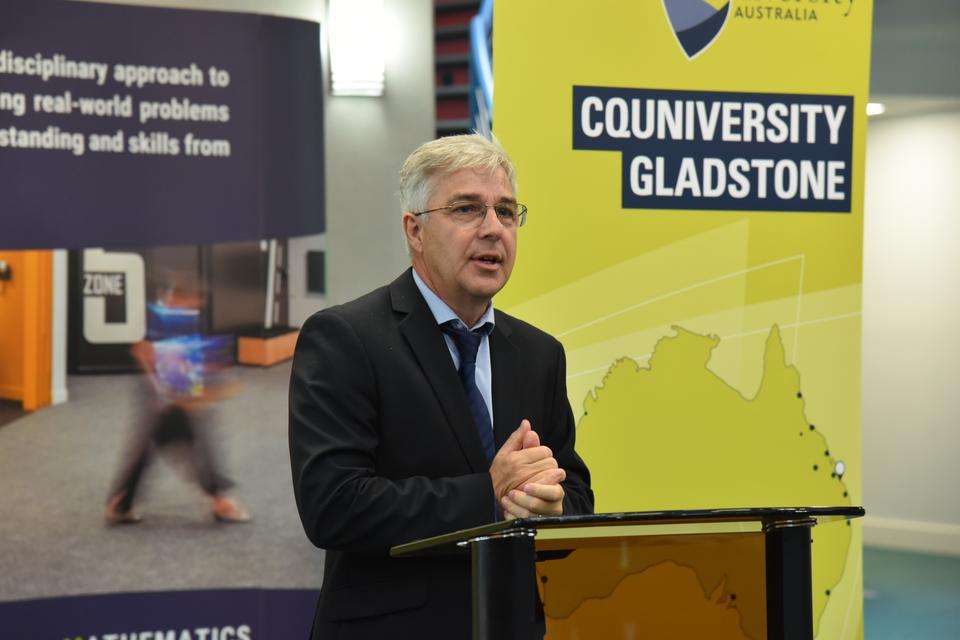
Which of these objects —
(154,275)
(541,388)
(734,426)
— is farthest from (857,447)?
(154,275)

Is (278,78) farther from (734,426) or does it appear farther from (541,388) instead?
(541,388)

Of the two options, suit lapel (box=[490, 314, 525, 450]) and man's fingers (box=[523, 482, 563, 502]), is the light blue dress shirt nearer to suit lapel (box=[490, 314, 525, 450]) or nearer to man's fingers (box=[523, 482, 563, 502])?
suit lapel (box=[490, 314, 525, 450])

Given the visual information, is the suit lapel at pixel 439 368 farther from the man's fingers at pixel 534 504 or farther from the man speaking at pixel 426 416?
the man's fingers at pixel 534 504

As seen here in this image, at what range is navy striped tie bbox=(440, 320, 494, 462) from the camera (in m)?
1.74

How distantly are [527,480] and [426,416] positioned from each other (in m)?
0.22

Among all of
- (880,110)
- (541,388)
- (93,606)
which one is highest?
(880,110)

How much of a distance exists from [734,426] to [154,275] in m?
2.12

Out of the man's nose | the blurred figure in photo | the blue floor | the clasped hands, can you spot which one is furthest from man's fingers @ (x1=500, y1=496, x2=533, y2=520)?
the blue floor

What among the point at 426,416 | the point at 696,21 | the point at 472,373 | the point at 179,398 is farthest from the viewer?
the point at 179,398

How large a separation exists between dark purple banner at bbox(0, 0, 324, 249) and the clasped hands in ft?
8.08

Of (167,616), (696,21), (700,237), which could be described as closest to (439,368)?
(700,237)

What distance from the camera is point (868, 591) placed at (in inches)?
230

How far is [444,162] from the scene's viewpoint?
1731 mm

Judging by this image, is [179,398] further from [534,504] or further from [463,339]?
[534,504]
